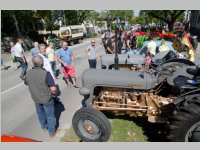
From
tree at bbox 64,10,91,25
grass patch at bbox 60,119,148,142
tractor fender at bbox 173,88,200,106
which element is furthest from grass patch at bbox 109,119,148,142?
tree at bbox 64,10,91,25

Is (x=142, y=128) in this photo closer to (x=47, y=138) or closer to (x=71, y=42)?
(x=47, y=138)

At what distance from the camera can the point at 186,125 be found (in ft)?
11.1

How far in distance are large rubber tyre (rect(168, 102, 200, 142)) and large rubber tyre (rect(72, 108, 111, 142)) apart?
116 cm

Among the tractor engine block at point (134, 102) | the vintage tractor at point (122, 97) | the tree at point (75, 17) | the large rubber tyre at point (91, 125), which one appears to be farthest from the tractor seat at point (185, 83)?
the tree at point (75, 17)

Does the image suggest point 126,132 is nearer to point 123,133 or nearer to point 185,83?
point 123,133

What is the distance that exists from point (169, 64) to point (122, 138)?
2.69m

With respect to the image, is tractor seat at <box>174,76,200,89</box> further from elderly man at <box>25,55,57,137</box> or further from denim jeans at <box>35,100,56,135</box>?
denim jeans at <box>35,100,56,135</box>

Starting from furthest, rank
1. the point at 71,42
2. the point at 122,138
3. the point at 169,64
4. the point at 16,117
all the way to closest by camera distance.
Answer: the point at 71,42, the point at 169,64, the point at 16,117, the point at 122,138

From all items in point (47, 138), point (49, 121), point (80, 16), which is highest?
point (80, 16)

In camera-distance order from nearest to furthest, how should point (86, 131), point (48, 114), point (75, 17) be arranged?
point (86, 131) → point (48, 114) → point (75, 17)

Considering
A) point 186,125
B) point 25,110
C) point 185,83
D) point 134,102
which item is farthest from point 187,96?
point 25,110

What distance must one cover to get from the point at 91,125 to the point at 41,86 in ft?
3.95

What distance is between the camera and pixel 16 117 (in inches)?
218

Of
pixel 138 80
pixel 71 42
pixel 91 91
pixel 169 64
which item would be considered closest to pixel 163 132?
pixel 138 80
